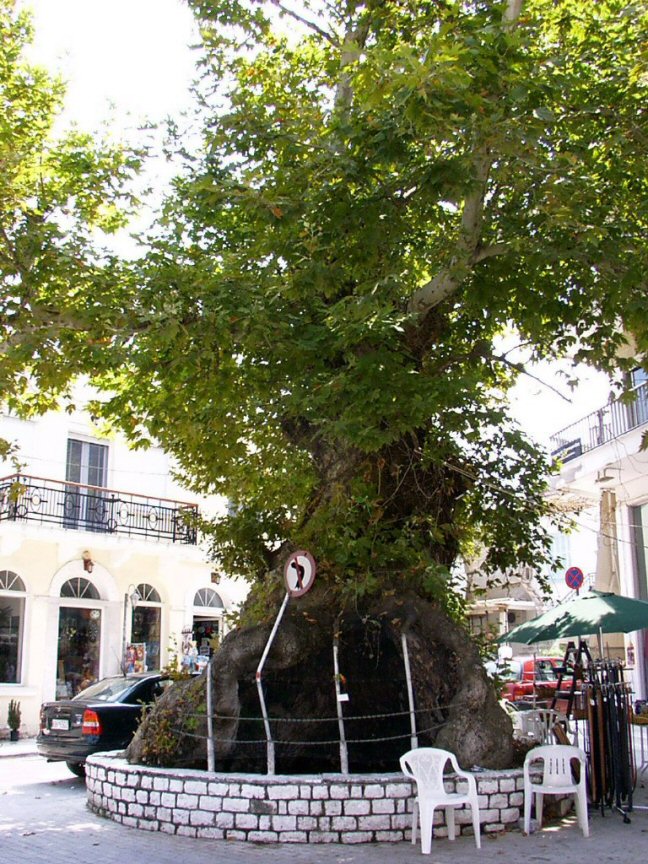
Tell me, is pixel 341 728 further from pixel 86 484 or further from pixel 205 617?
pixel 205 617

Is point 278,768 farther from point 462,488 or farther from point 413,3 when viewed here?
point 413,3

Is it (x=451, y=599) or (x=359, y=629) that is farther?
(x=451, y=599)

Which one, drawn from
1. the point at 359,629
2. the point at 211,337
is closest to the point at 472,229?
the point at 211,337

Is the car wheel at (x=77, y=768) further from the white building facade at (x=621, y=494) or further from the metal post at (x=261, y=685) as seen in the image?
the white building facade at (x=621, y=494)

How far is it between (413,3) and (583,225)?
3.57 metres

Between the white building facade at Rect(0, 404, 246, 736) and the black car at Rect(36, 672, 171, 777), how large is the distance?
18.1 feet

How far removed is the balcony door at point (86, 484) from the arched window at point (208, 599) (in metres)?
4.05

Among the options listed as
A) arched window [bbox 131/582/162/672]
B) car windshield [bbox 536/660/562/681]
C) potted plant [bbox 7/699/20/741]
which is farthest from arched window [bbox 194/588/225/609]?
car windshield [bbox 536/660/562/681]

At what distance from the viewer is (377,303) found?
8562 mm

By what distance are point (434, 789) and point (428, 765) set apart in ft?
0.71

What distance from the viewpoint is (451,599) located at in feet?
36.7

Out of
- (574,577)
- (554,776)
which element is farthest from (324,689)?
(574,577)

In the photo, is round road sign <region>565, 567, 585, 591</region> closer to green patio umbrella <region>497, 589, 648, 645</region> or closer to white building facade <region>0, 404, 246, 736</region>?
green patio umbrella <region>497, 589, 648, 645</region>

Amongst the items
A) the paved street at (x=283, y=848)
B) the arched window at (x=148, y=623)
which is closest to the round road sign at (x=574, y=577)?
the paved street at (x=283, y=848)
